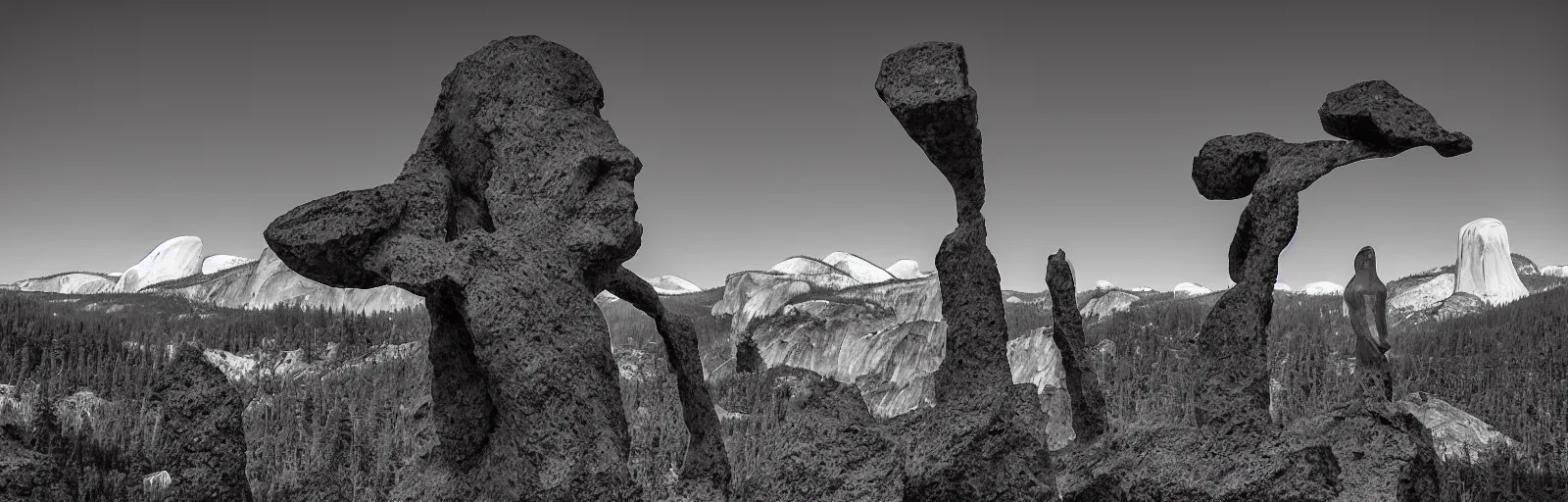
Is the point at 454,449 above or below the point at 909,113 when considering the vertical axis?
below

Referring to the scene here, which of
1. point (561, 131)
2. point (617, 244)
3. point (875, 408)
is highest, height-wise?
point (561, 131)

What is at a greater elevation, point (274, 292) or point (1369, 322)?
point (274, 292)

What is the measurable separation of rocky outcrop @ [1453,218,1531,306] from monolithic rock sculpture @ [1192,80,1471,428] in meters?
39.3

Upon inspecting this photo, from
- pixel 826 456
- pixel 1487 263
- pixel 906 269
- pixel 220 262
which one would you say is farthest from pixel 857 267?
pixel 826 456

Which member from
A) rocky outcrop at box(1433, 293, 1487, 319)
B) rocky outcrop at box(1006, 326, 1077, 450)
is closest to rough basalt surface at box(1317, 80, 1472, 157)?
rocky outcrop at box(1006, 326, 1077, 450)

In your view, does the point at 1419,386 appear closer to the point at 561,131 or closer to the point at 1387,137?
the point at 1387,137

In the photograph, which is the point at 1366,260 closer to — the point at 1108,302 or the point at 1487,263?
the point at 1487,263

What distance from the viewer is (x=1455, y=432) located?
11961 millimetres

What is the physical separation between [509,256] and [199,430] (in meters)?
2.28

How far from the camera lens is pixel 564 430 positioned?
13.4 feet

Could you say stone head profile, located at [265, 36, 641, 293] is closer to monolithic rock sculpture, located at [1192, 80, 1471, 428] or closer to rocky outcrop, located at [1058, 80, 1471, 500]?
rocky outcrop, located at [1058, 80, 1471, 500]

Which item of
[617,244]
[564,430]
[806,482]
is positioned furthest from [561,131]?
[806,482]

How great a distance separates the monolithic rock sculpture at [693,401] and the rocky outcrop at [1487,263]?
139ft

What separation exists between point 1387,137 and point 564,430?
6.03m
